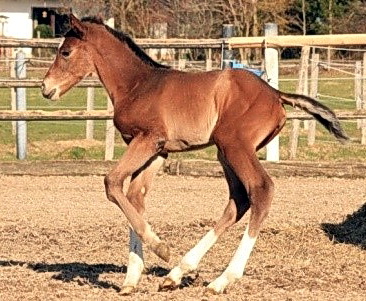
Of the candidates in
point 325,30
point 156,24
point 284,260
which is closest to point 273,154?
point 284,260

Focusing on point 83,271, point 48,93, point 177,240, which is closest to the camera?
point 48,93

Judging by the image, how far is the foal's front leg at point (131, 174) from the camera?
662 cm

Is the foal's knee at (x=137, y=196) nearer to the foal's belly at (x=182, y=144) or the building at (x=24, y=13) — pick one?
the foal's belly at (x=182, y=144)

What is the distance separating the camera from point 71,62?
7.21 metres

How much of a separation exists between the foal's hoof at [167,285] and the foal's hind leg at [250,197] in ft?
0.85

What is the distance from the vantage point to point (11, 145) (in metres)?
18.3

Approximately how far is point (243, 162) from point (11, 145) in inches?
471

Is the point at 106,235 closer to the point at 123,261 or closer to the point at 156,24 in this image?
the point at 123,261

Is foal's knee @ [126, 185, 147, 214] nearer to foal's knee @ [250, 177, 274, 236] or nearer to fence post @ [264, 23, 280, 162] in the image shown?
foal's knee @ [250, 177, 274, 236]

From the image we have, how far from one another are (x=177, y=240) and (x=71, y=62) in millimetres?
2617

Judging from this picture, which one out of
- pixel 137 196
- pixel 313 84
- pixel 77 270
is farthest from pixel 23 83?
pixel 137 196

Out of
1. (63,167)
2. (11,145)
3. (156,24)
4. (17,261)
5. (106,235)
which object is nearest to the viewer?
(17,261)

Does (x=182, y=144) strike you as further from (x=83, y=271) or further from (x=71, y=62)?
(x=83, y=271)

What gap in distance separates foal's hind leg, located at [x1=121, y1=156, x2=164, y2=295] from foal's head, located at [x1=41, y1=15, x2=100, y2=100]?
2.54 ft
